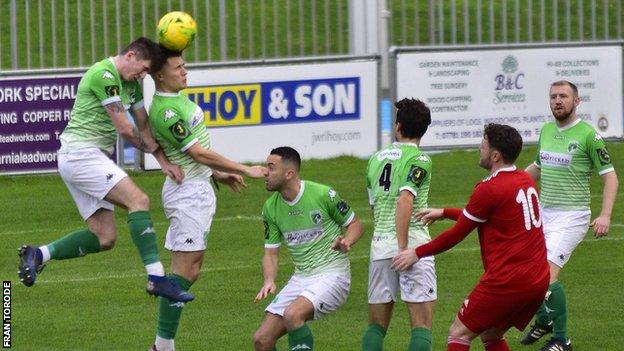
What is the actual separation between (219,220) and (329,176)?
10.5 feet

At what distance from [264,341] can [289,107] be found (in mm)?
11460

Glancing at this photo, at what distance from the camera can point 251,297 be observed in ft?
47.8

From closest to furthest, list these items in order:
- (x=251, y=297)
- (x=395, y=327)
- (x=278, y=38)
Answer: (x=395, y=327), (x=251, y=297), (x=278, y=38)

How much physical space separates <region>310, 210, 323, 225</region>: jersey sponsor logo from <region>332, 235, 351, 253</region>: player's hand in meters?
0.27

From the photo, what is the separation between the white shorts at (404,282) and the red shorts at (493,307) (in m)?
0.64

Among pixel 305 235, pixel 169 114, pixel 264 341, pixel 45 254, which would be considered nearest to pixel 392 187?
pixel 305 235

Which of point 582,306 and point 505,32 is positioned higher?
point 505,32

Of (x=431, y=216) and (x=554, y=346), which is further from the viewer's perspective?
(x=554, y=346)

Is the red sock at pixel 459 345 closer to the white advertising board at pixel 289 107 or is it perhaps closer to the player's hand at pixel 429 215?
the player's hand at pixel 429 215

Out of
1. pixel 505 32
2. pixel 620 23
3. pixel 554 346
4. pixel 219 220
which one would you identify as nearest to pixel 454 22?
pixel 505 32

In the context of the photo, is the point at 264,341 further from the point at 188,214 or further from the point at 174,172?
the point at 174,172

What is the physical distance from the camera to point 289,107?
22.2m

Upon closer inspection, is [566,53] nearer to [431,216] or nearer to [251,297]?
[251,297]

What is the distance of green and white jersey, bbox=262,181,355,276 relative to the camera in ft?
36.3
